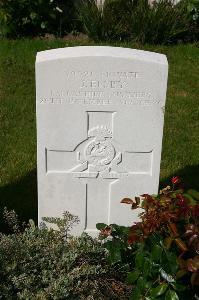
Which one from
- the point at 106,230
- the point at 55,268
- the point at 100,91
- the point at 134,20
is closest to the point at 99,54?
the point at 100,91

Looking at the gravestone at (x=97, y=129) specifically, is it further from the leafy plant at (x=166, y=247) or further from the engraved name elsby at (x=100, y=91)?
the leafy plant at (x=166, y=247)

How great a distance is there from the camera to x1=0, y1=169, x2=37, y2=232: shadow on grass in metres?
4.56

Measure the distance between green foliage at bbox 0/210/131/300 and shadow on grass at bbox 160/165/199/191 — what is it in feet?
4.72

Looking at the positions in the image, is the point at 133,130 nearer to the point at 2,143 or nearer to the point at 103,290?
the point at 103,290

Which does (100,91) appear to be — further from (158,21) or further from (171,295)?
(158,21)

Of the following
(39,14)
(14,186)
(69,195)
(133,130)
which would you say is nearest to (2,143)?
(14,186)

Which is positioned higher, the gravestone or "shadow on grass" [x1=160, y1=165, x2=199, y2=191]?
the gravestone

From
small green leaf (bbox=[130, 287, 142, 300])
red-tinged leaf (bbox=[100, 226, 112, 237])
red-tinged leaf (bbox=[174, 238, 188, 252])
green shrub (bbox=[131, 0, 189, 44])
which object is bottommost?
small green leaf (bbox=[130, 287, 142, 300])

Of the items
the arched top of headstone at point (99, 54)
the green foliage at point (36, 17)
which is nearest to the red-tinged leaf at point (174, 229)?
the arched top of headstone at point (99, 54)

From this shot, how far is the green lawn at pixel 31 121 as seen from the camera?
5.03 meters

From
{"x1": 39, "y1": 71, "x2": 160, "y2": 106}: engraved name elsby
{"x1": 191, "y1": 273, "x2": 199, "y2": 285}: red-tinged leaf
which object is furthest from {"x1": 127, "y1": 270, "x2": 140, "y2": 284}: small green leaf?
{"x1": 39, "y1": 71, "x2": 160, "y2": 106}: engraved name elsby

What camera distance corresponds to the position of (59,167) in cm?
383

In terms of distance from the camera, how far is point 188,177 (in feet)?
17.0

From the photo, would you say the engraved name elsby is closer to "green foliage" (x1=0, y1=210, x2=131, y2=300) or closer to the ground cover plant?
the ground cover plant
